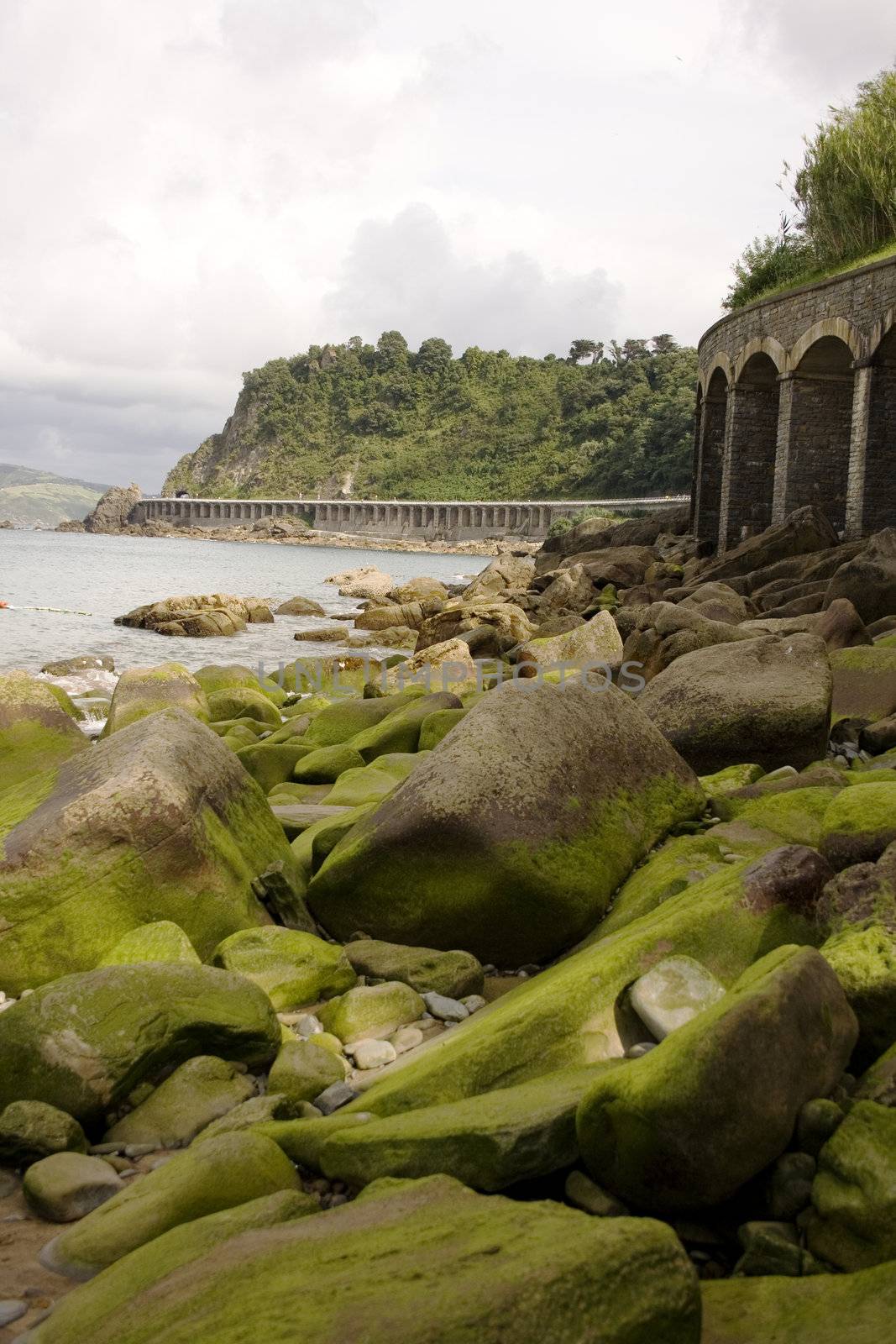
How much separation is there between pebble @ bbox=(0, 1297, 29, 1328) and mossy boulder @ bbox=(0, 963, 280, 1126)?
762 mm

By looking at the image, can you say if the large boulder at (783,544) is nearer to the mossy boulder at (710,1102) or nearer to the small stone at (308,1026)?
the small stone at (308,1026)

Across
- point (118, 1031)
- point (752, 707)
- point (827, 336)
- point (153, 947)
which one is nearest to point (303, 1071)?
point (118, 1031)

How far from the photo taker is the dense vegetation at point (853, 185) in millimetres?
18188

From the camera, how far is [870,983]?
2.66 metres

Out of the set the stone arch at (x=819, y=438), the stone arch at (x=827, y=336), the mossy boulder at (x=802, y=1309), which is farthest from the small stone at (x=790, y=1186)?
the stone arch at (x=819, y=438)

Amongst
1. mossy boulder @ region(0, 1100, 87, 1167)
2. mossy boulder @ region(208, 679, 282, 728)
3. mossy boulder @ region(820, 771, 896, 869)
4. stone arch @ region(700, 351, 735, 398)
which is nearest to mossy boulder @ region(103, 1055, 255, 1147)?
mossy boulder @ region(0, 1100, 87, 1167)

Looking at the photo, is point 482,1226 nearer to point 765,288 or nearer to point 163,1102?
point 163,1102

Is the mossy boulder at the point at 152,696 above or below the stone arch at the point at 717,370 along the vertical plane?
below

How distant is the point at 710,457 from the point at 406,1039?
23.1 meters

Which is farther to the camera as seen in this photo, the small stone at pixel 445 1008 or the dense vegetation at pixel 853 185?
the dense vegetation at pixel 853 185

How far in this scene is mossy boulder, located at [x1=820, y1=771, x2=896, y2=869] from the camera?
345 cm

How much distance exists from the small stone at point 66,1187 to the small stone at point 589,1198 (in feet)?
3.84

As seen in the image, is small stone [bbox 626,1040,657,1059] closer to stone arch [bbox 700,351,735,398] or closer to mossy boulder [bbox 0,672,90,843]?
mossy boulder [bbox 0,672,90,843]

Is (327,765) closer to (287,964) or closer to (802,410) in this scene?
(287,964)
